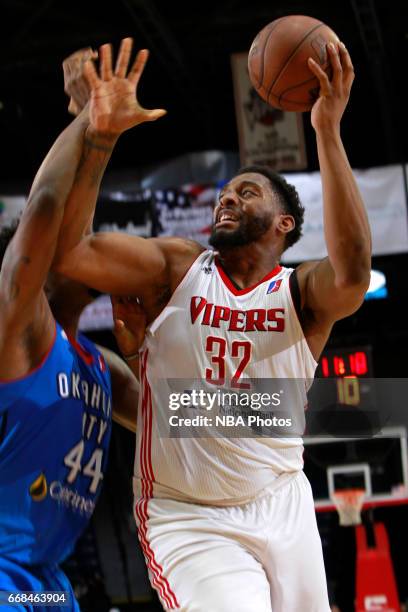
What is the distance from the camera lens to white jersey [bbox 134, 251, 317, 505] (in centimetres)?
305

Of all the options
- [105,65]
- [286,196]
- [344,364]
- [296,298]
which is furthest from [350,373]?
[105,65]

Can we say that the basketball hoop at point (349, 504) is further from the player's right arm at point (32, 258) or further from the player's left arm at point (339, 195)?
the player's right arm at point (32, 258)

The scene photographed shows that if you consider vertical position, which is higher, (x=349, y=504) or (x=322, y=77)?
(x=322, y=77)

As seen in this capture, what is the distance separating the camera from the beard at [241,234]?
3.37 m

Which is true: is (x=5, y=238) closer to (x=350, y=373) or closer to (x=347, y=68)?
(x=347, y=68)

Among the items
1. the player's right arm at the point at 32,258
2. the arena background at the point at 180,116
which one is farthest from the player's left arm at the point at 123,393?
the arena background at the point at 180,116

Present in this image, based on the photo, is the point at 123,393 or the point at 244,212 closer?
the point at 244,212

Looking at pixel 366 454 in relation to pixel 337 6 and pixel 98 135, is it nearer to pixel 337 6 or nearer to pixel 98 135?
pixel 337 6

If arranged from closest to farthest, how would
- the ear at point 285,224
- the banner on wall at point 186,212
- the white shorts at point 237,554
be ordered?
1. the white shorts at point 237,554
2. the ear at point 285,224
3. the banner on wall at point 186,212

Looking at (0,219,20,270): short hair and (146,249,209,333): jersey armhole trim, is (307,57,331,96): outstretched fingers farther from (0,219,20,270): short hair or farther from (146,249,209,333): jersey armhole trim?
(0,219,20,270): short hair

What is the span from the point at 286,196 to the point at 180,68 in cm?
713

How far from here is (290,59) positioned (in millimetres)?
3283

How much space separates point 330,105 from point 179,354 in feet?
3.29

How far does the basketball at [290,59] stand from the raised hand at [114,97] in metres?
0.60
